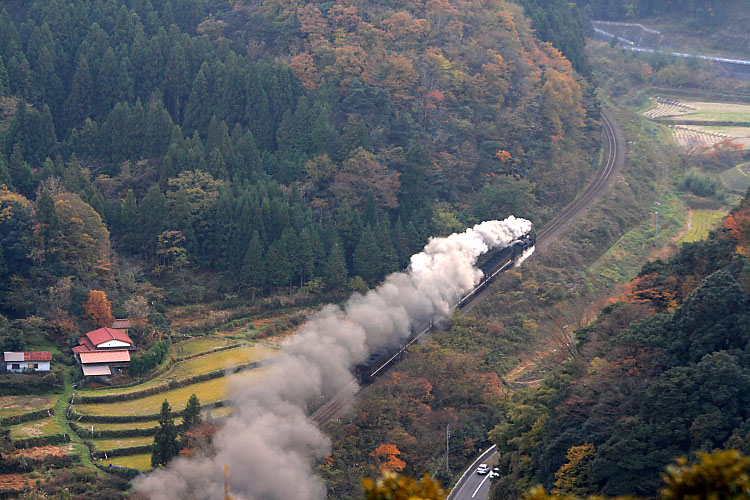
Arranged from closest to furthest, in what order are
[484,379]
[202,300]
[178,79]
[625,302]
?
[625,302] → [484,379] → [202,300] → [178,79]

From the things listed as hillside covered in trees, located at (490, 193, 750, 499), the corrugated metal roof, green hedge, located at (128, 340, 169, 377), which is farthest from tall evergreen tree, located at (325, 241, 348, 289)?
hillside covered in trees, located at (490, 193, 750, 499)

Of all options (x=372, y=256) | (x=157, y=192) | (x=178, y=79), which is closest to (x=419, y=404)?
(x=372, y=256)

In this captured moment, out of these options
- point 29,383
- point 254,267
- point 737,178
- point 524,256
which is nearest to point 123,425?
point 29,383

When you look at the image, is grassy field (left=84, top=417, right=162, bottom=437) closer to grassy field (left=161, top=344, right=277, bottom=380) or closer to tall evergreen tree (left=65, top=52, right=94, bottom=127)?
grassy field (left=161, top=344, right=277, bottom=380)

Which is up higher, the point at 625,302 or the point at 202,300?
the point at 625,302

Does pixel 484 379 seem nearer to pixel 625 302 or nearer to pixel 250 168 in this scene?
pixel 625 302
